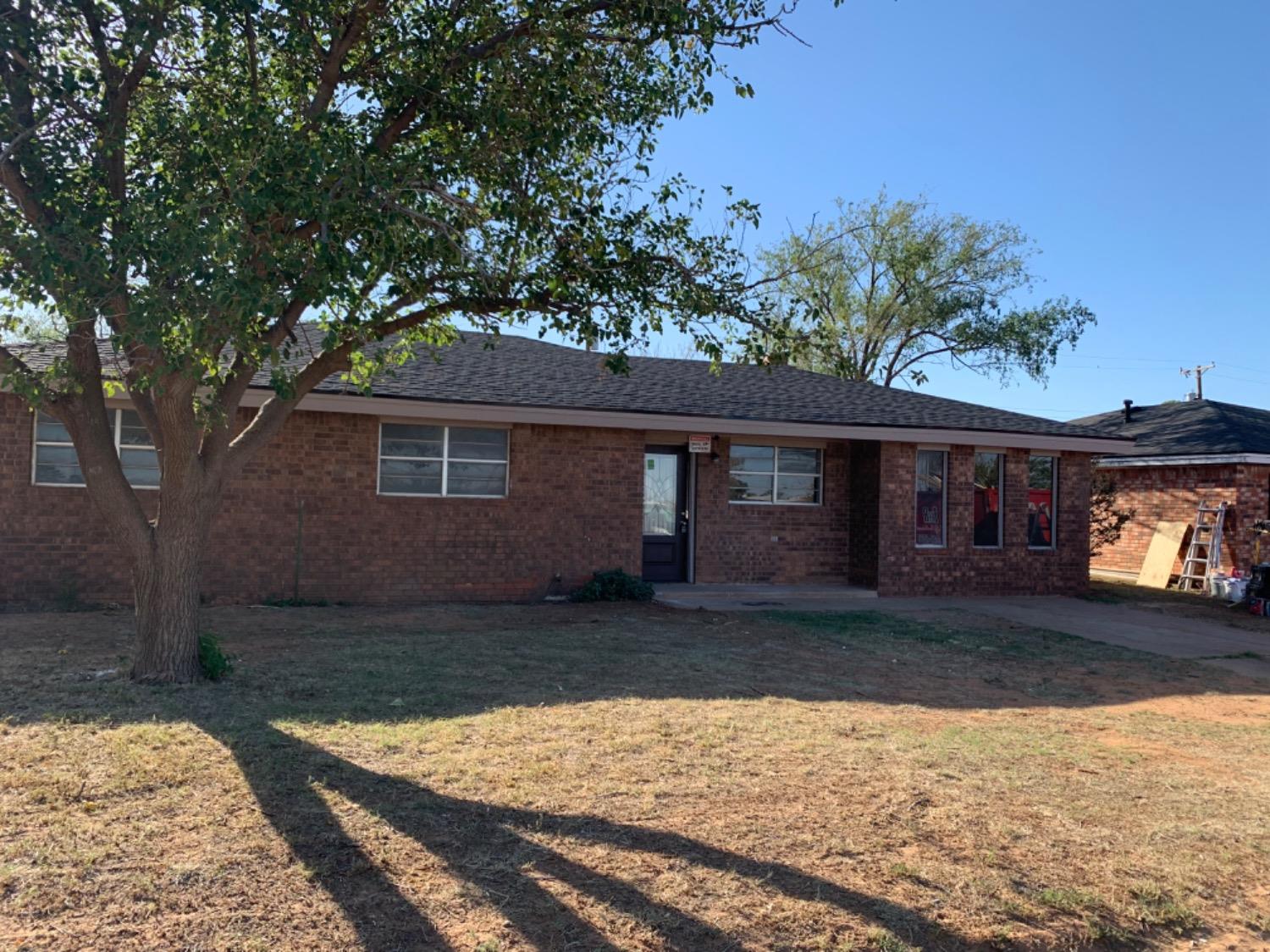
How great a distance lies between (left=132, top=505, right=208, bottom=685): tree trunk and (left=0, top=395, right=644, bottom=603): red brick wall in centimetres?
543

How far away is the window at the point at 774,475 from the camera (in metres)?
15.9

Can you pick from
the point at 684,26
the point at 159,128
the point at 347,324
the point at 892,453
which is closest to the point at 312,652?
the point at 347,324

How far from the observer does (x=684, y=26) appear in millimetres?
7676

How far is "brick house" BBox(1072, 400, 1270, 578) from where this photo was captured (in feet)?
62.2

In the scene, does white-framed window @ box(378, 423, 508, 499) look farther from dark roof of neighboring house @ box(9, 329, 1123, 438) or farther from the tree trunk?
the tree trunk

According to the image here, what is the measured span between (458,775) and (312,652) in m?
4.26

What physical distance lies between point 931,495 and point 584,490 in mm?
5931

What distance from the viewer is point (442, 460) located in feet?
45.6

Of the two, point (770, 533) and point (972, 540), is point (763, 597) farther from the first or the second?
point (972, 540)

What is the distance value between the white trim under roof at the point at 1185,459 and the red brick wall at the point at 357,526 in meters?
11.8

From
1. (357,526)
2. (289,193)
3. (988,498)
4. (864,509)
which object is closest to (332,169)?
(289,193)

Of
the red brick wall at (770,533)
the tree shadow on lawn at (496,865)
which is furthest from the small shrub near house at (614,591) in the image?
the tree shadow on lawn at (496,865)

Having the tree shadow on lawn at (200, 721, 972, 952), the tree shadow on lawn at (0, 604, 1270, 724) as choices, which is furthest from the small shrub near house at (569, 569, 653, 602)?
the tree shadow on lawn at (200, 721, 972, 952)

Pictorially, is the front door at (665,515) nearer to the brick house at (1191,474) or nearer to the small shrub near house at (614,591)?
the small shrub near house at (614,591)
